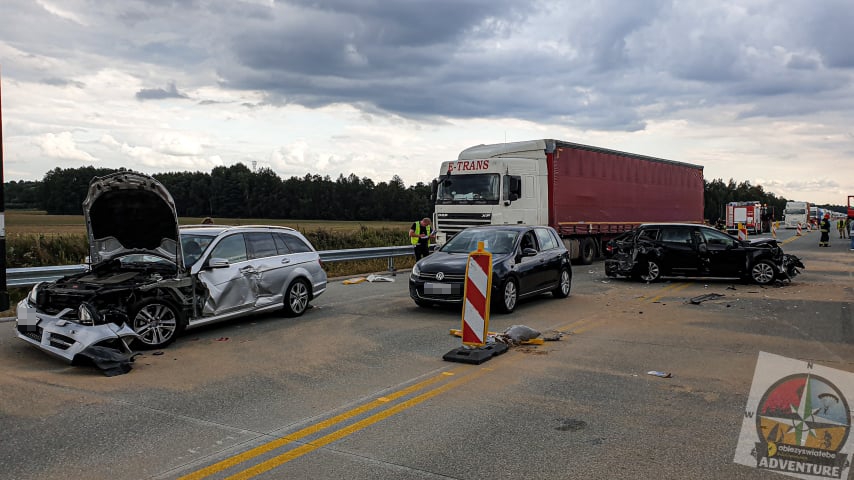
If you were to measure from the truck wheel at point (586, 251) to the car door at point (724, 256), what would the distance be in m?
6.64

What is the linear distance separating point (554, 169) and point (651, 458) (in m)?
17.4

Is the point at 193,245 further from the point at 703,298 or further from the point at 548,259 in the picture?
the point at 703,298

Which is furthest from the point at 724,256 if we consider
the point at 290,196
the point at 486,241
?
the point at 290,196

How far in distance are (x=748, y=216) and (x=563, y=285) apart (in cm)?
4301

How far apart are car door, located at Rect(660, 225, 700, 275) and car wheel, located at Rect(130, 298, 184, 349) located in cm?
A: 1229

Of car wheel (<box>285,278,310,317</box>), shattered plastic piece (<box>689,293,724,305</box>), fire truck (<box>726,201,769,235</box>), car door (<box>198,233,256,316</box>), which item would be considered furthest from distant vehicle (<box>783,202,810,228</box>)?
car door (<box>198,233,256,316</box>)

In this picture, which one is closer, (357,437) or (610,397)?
(357,437)

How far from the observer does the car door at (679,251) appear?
54.4 feet

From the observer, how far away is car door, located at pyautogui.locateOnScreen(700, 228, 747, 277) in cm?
1625

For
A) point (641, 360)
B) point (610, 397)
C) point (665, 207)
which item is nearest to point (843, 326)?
point (641, 360)

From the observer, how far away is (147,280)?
8516 millimetres

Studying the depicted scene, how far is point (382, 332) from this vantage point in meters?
9.72

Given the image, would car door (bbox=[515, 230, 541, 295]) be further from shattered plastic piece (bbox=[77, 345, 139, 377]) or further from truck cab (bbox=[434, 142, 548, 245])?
truck cab (bbox=[434, 142, 548, 245])

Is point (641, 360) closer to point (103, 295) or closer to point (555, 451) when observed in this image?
point (555, 451)
